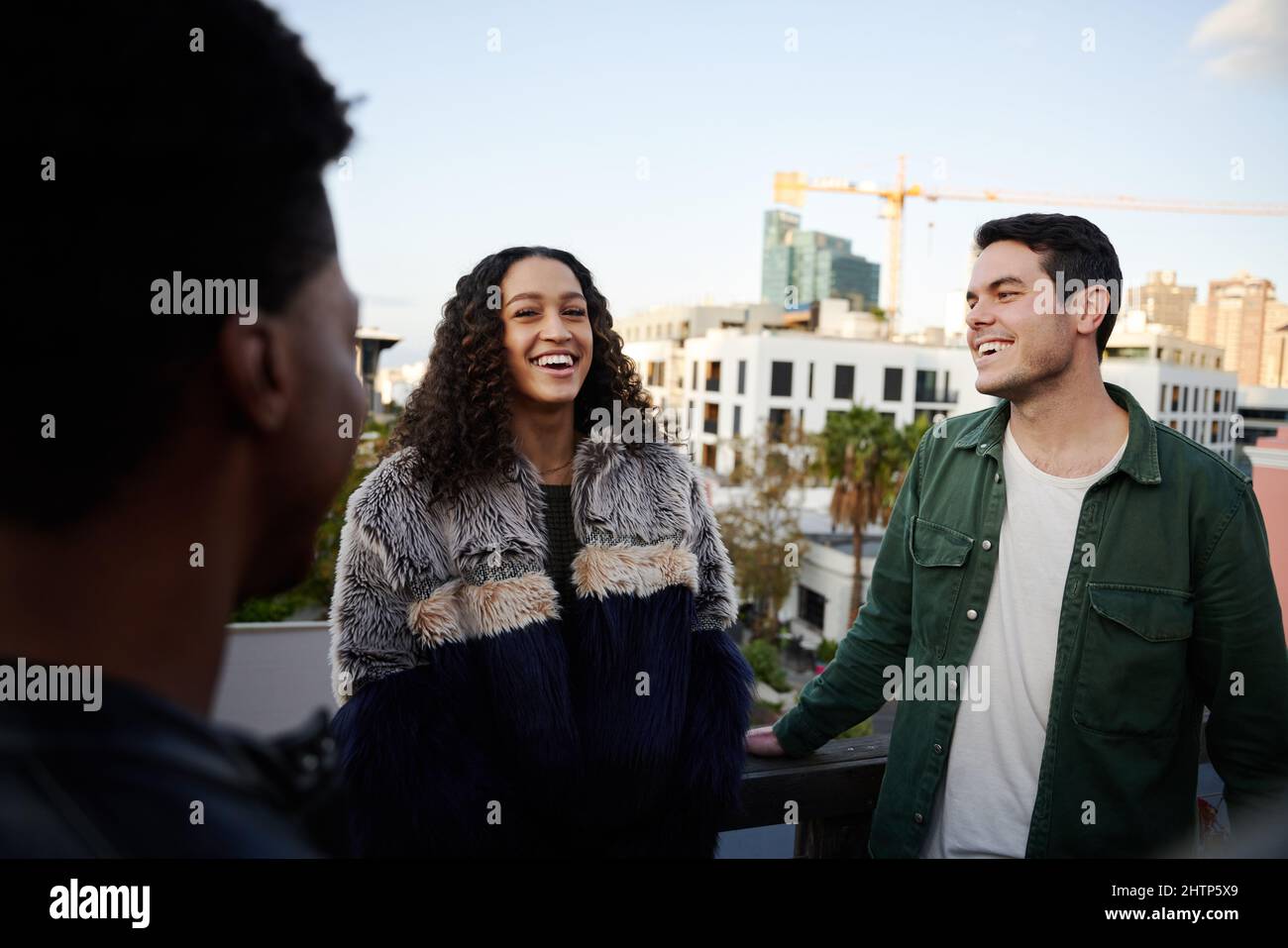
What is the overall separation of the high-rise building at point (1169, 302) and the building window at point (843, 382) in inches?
895

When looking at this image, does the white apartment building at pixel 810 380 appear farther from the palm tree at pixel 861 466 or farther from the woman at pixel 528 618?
the woman at pixel 528 618

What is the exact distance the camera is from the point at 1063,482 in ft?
7.20

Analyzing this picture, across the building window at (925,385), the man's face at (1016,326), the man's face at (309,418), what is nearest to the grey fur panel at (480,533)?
the man's face at (1016,326)

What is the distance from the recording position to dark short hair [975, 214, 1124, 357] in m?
2.25

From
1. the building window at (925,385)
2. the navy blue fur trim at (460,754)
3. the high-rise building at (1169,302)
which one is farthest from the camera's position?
the high-rise building at (1169,302)

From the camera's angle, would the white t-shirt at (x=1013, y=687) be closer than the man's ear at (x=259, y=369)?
No

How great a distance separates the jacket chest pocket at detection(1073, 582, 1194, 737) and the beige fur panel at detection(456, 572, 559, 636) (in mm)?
1152

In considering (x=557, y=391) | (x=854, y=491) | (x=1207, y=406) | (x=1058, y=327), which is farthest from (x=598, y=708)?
(x=1207, y=406)

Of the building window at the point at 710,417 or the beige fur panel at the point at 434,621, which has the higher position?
the beige fur panel at the point at 434,621

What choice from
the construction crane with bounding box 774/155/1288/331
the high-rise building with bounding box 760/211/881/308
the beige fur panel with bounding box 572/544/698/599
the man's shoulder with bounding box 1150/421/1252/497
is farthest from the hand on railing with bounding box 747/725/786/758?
the high-rise building with bounding box 760/211/881/308

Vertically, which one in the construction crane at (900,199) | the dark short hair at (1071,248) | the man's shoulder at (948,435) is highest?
the construction crane at (900,199)

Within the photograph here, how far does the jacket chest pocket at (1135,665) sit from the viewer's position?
79.6 inches

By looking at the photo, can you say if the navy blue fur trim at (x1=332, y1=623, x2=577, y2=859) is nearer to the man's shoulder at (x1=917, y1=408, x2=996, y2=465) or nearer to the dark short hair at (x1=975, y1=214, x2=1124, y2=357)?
the man's shoulder at (x1=917, y1=408, x2=996, y2=465)

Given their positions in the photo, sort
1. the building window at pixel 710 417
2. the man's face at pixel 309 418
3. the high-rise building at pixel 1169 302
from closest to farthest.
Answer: the man's face at pixel 309 418 < the building window at pixel 710 417 < the high-rise building at pixel 1169 302
